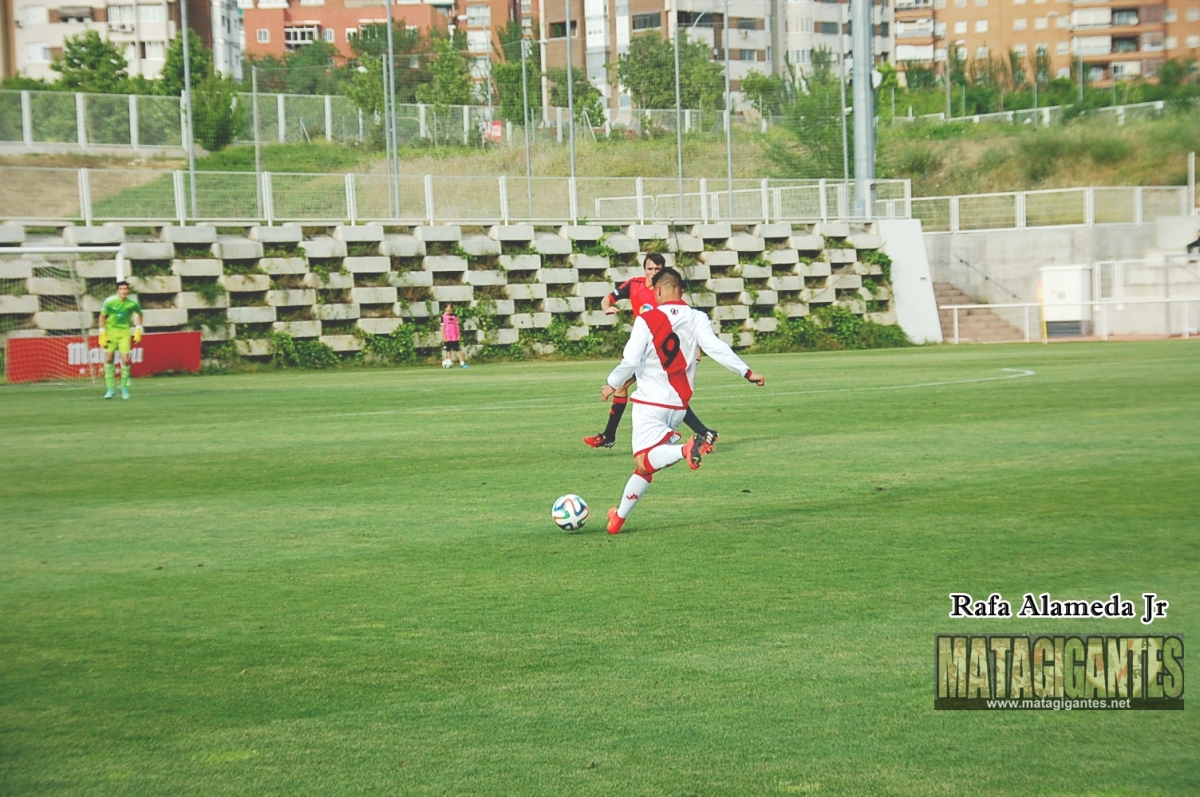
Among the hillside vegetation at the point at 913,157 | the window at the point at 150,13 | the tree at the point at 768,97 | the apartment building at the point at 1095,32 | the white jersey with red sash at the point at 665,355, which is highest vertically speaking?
the window at the point at 150,13

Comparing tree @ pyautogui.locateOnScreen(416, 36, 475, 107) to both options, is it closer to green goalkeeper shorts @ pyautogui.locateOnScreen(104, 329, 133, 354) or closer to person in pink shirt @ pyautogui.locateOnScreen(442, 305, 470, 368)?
person in pink shirt @ pyautogui.locateOnScreen(442, 305, 470, 368)

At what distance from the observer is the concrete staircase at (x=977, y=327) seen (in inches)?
1532

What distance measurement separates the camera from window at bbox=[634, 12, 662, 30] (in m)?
92.1

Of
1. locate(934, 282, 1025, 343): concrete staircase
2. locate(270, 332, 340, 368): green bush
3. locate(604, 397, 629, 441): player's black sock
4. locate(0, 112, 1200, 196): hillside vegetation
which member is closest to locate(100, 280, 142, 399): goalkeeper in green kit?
locate(270, 332, 340, 368): green bush

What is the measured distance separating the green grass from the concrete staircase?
25.3m

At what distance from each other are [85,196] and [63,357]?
368 cm

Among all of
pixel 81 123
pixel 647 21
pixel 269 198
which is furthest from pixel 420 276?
pixel 647 21

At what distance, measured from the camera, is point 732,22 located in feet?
303

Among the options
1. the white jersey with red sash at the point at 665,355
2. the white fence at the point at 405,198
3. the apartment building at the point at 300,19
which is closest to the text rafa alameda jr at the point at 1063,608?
the white jersey with red sash at the point at 665,355

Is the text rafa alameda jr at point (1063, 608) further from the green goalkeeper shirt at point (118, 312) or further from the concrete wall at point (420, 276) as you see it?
the concrete wall at point (420, 276)

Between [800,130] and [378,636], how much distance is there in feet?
130

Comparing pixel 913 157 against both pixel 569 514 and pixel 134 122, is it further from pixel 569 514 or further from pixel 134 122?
pixel 569 514

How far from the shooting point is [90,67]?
69312 mm

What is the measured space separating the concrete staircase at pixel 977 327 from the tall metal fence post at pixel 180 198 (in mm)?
21862
